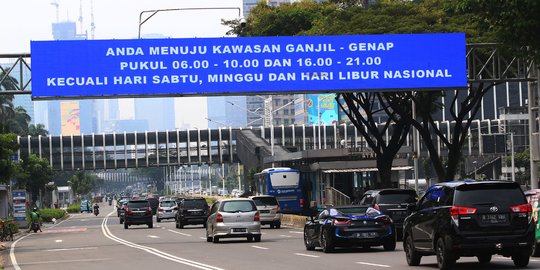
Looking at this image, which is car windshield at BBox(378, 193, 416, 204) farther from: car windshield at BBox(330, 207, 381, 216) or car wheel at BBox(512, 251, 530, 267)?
car wheel at BBox(512, 251, 530, 267)

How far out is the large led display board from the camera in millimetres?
38719

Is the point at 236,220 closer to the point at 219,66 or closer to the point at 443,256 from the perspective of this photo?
the point at 219,66

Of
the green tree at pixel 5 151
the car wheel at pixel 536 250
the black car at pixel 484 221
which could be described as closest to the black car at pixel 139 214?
the green tree at pixel 5 151

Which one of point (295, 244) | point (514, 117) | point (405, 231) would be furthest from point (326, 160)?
point (405, 231)

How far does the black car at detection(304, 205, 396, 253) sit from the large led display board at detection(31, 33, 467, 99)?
11490 millimetres

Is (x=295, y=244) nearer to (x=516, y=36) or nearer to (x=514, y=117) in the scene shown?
(x=516, y=36)

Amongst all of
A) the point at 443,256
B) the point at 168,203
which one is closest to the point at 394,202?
the point at 443,256

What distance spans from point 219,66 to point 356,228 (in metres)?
13.1

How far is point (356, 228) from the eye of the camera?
2797 centimetres

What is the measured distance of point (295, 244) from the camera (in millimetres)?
34625

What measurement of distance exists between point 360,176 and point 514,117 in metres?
15.1

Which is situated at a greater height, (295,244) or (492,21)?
(492,21)

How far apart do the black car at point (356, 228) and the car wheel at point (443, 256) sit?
25.6 feet

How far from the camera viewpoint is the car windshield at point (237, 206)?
36.8 m
